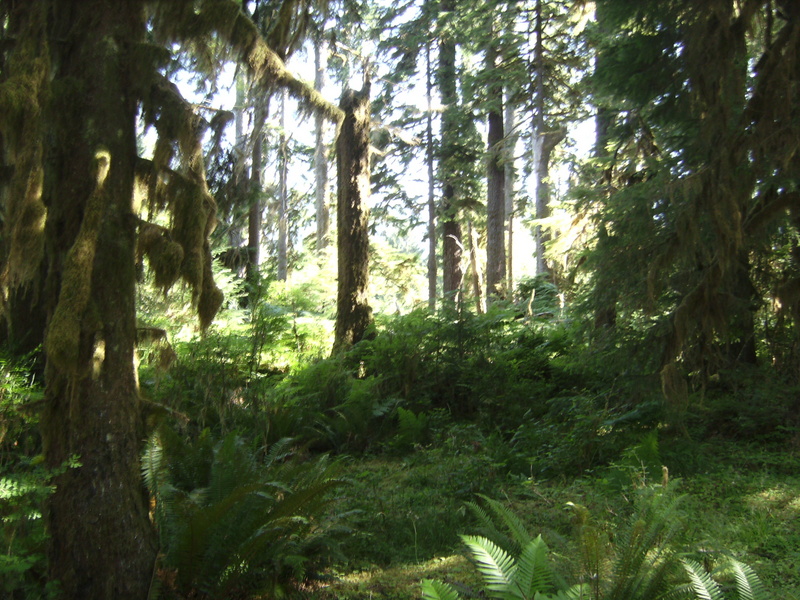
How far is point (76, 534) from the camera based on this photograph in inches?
145

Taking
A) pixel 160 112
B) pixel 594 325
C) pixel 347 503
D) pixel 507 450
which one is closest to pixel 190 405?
pixel 347 503

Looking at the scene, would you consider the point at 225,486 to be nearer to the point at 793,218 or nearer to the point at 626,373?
the point at 626,373

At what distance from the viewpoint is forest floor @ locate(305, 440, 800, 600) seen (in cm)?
423

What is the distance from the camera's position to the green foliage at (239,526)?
412cm

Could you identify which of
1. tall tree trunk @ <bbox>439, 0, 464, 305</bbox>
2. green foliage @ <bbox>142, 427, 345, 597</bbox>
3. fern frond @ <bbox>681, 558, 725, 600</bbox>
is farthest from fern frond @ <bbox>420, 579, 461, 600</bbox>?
tall tree trunk @ <bbox>439, 0, 464, 305</bbox>

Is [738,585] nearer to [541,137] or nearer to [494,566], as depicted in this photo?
[494,566]

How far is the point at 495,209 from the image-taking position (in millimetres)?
17094

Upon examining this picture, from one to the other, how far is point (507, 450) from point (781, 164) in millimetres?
3719

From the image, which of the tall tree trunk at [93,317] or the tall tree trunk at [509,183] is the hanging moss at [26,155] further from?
the tall tree trunk at [509,183]

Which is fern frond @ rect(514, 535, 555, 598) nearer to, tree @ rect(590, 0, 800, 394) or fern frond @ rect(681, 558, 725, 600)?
fern frond @ rect(681, 558, 725, 600)

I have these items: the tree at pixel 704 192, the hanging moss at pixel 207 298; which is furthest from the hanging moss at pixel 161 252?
the tree at pixel 704 192

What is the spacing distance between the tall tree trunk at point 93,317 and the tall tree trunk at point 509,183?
12.2 m

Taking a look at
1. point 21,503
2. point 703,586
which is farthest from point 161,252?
point 703,586

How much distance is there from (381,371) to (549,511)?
171 inches
